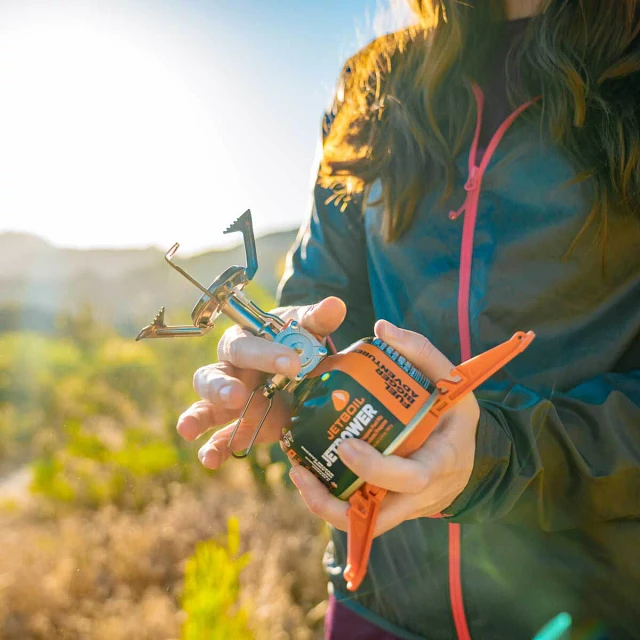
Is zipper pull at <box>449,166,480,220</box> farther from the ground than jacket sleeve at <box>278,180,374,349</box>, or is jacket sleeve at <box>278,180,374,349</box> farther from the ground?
zipper pull at <box>449,166,480,220</box>

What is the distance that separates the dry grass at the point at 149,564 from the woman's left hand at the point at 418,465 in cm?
158

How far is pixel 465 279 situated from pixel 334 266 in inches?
12.8

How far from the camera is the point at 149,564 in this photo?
3.20 m

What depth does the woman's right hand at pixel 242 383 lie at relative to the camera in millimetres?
935

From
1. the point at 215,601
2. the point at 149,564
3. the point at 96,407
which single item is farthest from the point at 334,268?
the point at 96,407

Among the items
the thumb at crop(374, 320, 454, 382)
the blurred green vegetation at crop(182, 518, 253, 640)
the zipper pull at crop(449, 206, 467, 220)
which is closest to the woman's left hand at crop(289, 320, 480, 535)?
the thumb at crop(374, 320, 454, 382)

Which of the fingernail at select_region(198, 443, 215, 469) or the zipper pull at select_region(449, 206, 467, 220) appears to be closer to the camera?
the fingernail at select_region(198, 443, 215, 469)

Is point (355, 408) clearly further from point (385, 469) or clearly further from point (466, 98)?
point (466, 98)

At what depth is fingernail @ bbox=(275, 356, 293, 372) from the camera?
35.6 inches

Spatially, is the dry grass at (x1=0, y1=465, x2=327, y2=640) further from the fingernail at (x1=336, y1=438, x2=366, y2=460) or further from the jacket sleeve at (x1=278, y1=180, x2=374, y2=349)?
the fingernail at (x1=336, y1=438, x2=366, y2=460)

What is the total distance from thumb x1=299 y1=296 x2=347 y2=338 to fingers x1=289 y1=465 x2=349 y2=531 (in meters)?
0.22

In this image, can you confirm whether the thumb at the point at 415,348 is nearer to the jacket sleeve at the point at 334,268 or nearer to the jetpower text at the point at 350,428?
the jetpower text at the point at 350,428

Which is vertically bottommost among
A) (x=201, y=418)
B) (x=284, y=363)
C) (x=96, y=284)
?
(x=96, y=284)

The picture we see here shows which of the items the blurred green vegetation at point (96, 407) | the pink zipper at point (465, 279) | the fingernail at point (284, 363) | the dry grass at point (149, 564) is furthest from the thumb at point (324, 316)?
the blurred green vegetation at point (96, 407)
